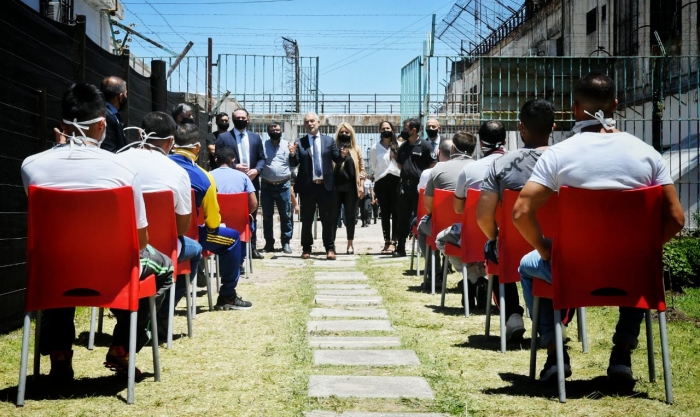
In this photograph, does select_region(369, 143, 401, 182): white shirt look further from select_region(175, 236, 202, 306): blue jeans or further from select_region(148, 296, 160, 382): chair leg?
select_region(148, 296, 160, 382): chair leg

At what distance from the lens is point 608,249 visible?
440 centimetres

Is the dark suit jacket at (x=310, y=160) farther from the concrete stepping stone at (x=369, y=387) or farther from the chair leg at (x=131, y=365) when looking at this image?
the chair leg at (x=131, y=365)

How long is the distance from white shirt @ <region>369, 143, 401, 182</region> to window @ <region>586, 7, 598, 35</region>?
15509 mm

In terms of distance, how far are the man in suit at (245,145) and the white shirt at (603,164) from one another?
825 cm

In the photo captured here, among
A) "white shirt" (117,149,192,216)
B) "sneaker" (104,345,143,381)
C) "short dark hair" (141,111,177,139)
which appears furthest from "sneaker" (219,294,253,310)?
"sneaker" (104,345,143,381)

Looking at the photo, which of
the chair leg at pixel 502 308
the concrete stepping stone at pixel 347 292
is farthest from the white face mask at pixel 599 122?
the concrete stepping stone at pixel 347 292

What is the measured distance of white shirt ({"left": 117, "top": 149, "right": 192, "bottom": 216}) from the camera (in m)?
5.74

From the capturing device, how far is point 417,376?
5020mm

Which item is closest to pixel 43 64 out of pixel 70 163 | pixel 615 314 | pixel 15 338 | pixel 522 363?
pixel 15 338

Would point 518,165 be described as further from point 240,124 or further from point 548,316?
point 240,124

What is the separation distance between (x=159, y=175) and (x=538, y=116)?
8.08 feet

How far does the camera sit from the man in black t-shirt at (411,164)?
12.7 meters

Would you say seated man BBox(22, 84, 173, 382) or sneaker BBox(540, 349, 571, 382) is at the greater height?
seated man BBox(22, 84, 173, 382)

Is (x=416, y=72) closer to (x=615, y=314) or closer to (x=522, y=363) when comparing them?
(x=615, y=314)
